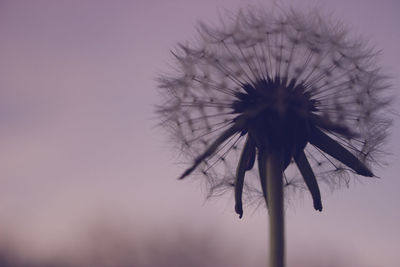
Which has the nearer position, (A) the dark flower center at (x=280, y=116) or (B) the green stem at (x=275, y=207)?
(B) the green stem at (x=275, y=207)

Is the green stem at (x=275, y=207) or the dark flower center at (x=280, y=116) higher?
the dark flower center at (x=280, y=116)

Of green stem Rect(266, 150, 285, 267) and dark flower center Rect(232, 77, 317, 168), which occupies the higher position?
dark flower center Rect(232, 77, 317, 168)

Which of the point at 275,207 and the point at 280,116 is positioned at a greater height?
the point at 280,116

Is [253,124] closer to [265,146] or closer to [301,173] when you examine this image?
[265,146]

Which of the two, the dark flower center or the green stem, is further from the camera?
the dark flower center
